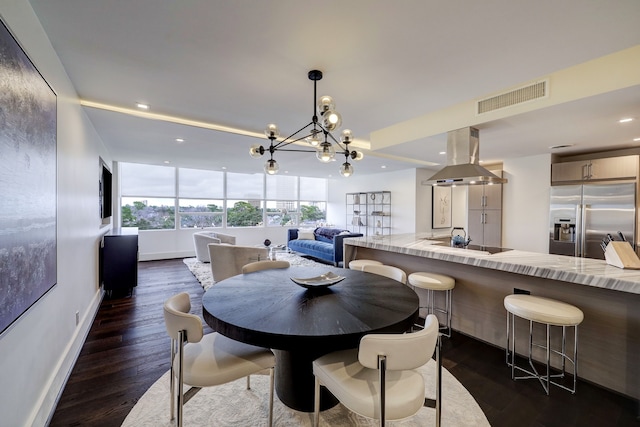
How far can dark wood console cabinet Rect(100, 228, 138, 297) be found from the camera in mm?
4164

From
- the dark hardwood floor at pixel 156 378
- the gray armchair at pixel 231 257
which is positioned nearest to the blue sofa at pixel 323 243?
the gray armchair at pixel 231 257

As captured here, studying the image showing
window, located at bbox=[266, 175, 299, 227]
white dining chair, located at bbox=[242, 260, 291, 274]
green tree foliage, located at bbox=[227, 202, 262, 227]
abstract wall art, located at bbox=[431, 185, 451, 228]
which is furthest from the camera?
window, located at bbox=[266, 175, 299, 227]

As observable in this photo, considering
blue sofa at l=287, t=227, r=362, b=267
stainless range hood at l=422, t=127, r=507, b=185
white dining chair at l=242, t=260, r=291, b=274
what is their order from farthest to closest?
blue sofa at l=287, t=227, r=362, b=267 → stainless range hood at l=422, t=127, r=507, b=185 → white dining chair at l=242, t=260, r=291, b=274

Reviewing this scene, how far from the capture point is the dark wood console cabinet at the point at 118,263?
13.7 ft

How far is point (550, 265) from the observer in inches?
87.2

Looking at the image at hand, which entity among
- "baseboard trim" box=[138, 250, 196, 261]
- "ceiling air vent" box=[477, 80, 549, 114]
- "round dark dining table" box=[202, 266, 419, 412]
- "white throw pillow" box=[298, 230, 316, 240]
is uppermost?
"ceiling air vent" box=[477, 80, 549, 114]

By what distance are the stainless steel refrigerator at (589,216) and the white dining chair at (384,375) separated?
470 cm

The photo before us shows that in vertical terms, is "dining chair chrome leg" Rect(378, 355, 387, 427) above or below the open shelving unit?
below

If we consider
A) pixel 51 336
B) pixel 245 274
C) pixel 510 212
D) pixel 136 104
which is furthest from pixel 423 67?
pixel 510 212

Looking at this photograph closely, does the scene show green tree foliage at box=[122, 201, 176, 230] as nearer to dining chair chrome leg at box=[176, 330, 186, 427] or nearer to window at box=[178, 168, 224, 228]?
window at box=[178, 168, 224, 228]

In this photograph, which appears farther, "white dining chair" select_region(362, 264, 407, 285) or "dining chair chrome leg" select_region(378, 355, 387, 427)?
"white dining chair" select_region(362, 264, 407, 285)

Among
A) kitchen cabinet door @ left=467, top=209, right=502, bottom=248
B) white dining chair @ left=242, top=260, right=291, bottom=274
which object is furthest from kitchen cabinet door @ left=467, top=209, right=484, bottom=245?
white dining chair @ left=242, top=260, right=291, bottom=274

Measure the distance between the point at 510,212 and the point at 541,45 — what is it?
13.7 feet

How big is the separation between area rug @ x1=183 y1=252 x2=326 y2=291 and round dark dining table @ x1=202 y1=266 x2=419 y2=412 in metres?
3.15
